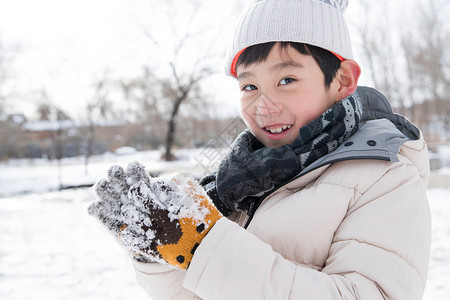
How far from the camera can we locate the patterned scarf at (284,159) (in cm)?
96

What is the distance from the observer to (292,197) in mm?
897

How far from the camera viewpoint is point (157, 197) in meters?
0.81

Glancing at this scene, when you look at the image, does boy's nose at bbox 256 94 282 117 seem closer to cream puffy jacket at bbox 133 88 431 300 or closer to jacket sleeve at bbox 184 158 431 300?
cream puffy jacket at bbox 133 88 431 300

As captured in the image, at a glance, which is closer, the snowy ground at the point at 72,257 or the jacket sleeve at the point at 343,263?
the jacket sleeve at the point at 343,263

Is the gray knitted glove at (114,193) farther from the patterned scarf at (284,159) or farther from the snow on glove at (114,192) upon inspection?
the patterned scarf at (284,159)

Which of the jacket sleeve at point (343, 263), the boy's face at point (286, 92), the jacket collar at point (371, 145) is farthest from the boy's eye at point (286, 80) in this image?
the jacket sleeve at point (343, 263)

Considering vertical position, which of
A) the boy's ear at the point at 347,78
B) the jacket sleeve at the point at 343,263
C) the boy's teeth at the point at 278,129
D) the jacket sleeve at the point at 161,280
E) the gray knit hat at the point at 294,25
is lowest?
the jacket sleeve at the point at 161,280

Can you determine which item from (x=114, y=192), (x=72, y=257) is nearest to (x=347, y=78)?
(x=114, y=192)

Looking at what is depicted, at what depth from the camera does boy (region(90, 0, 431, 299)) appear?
28.4 inches

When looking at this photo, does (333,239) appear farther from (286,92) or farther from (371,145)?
(286,92)

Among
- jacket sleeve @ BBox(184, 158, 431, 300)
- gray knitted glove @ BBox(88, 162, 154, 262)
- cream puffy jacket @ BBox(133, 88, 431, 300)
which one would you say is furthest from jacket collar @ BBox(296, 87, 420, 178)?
gray knitted glove @ BBox(88, 162, 154, 262)

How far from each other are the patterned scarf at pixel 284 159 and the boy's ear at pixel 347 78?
6 cm

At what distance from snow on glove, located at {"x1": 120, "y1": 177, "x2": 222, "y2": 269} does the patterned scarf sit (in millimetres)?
229

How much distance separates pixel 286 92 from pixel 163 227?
0.54 metres
